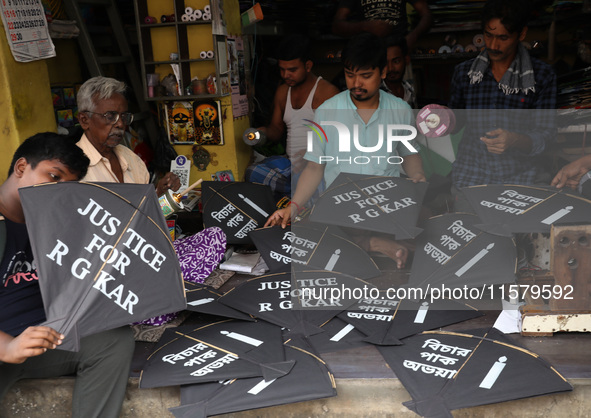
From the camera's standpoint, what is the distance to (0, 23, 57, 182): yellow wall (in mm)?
2733

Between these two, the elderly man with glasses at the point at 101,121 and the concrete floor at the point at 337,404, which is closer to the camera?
the concrete floor at the point at 337,404

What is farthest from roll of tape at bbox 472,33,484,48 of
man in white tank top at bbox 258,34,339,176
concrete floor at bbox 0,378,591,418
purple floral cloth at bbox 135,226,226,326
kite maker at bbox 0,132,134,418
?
kite maker at bbox 0,132,134,418

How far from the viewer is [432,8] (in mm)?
4719

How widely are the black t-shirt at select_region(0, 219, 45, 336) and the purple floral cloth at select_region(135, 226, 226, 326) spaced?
953 mm

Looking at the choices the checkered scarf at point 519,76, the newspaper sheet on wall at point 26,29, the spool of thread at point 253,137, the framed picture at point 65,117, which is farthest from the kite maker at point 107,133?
the checkered scarf at point 519,76

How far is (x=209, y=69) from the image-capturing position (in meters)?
4.04

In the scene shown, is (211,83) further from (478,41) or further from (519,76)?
(478,41)

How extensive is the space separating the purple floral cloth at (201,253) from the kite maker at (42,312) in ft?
2.68

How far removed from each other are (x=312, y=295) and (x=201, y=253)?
0.76 metres

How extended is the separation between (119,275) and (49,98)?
1598mm

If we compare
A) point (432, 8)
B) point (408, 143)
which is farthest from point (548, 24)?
point (408, 143)

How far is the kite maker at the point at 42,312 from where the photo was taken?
1.87 m

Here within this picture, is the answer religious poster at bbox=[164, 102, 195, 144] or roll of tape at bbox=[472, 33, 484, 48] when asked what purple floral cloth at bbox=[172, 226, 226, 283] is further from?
roll of tape at bbox=[472, 33, 484, 48]

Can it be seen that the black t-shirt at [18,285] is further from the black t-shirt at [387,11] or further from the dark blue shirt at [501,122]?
the black t-shirt at [387,11]
